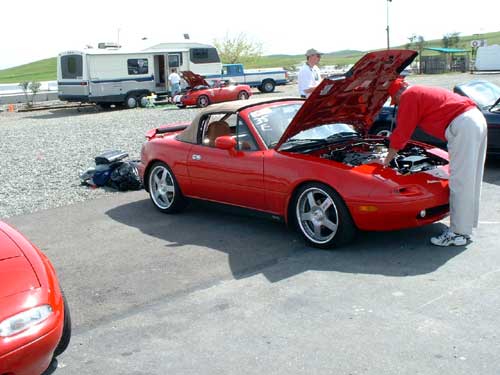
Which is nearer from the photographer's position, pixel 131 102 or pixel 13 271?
pixel 13 271

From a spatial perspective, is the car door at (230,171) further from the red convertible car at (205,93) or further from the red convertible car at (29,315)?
the red convertible car at (205,93)

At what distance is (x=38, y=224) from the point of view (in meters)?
7.54

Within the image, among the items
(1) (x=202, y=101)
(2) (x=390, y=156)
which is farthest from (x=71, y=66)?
(2) (x=390, y=156)

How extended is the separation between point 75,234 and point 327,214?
300 centimetres

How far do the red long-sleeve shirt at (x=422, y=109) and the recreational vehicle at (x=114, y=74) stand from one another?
21524 mm

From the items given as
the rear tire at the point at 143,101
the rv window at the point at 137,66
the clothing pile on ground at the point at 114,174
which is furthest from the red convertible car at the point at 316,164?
the rv window at the point at 137,66

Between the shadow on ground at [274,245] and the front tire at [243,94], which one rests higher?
the front tire at [243,94]

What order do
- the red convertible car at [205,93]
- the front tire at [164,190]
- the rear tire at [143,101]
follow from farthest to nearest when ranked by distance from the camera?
the rear tire at [143,101], the red convertible car at [205,93], the front tire at [164,190]

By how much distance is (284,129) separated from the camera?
6602 millimetres

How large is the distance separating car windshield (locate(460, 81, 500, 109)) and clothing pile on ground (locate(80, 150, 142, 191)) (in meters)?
5.56

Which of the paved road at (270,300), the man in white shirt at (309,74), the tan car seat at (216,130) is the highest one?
the man in white shirt at (309,74)

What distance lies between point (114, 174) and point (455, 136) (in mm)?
5409

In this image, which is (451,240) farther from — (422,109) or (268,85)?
(268,85)

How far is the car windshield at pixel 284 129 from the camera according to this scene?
255 inches
